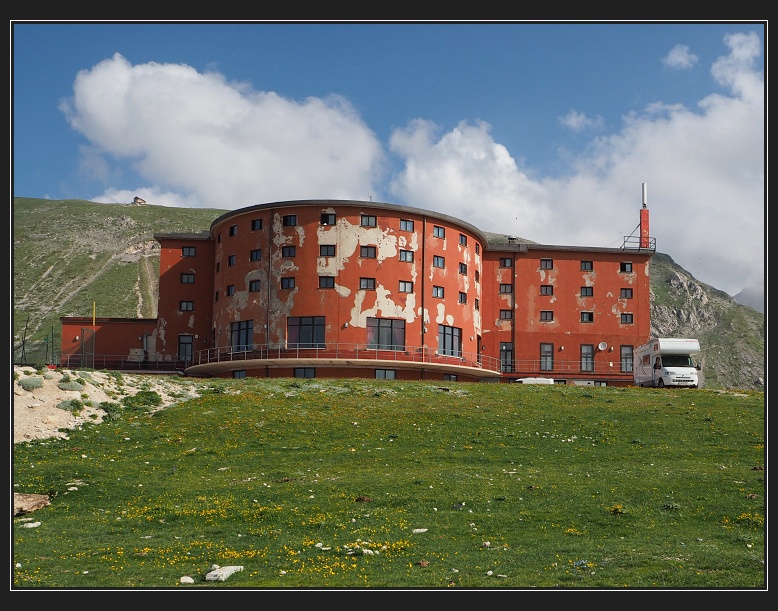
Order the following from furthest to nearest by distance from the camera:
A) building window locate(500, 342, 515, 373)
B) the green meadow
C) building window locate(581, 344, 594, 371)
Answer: building window locate(581, 344, 594, 371) → building window locate(500, 342, 515, 373) → the green meadow

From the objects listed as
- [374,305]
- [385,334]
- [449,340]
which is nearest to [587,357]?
[449,340]

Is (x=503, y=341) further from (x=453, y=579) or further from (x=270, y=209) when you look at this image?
(x=453, y=579)

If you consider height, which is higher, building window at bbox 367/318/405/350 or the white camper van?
building window at bbox 367/318/405/350

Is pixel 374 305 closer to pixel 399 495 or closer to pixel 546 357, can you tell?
pixel 546 357

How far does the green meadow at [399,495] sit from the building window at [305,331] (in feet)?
58.8

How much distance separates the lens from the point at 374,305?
66688 millimetres

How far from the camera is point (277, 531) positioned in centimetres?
2312

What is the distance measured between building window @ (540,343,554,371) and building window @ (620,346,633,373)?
665cm

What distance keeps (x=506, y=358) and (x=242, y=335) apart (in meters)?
24.9

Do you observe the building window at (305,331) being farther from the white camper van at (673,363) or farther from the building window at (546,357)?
the white camper van at (673,363)

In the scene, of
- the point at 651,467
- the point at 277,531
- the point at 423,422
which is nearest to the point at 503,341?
the point at 423,422

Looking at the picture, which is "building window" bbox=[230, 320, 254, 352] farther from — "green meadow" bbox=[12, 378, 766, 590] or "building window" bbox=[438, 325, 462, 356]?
"green meadow" bbox=[12, 378, 766, 590]

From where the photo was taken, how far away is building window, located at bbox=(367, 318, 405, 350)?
217ft

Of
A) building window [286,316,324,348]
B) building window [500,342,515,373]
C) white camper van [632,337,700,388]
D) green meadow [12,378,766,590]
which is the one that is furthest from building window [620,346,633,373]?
green meadow [12,378,766,590]
